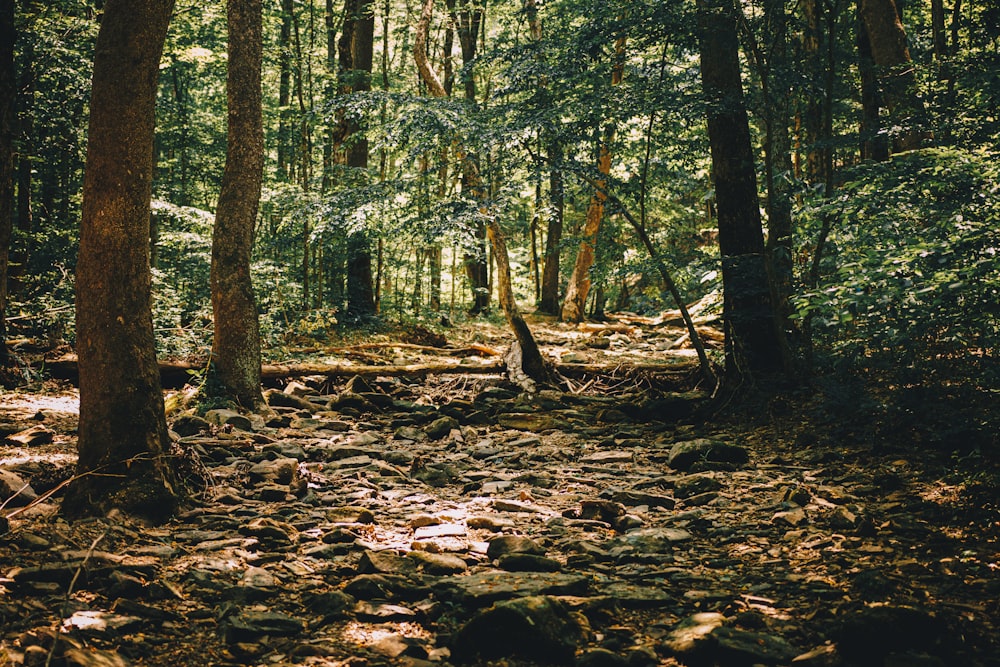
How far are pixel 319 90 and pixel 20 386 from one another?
12.6m

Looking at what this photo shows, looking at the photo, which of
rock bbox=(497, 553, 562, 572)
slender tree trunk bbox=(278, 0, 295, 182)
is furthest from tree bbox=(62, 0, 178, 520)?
slender tree trunk bbox=(278, 0, 295, 182)

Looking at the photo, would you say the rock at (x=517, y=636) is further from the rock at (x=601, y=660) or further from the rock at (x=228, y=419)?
the rock at (x=228, y=419)

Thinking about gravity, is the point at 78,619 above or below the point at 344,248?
below

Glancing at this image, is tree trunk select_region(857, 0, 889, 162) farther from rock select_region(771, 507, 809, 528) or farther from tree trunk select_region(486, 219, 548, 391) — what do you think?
tree trunk select_region(486, 219, 548, 391)

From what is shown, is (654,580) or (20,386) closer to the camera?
(654,580)

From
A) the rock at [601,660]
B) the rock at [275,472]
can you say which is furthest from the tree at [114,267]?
the rock at [601,660]

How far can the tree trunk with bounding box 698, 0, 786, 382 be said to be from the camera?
25.5ft

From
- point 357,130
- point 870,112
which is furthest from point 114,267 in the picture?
point 357,130

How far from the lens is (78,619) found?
313cm

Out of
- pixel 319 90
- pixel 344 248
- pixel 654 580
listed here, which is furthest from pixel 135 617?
pixel 319 90

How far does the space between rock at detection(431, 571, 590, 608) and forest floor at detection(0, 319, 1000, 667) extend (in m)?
0.02

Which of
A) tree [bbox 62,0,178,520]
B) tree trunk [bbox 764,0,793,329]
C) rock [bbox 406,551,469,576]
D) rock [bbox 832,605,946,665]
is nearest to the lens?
rock [bbox 832,605,946,665]

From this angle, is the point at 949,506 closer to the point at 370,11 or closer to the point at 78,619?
the point at 78,619

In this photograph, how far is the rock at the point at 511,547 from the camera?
441 cm
